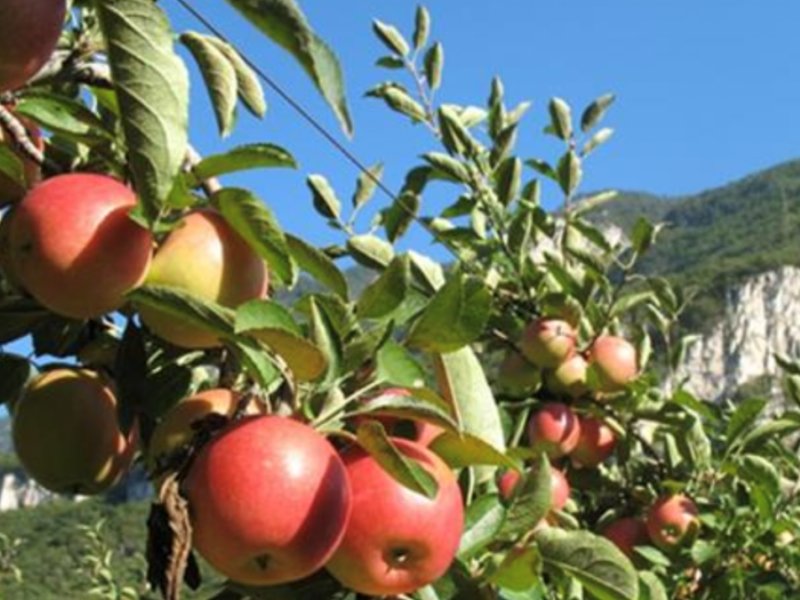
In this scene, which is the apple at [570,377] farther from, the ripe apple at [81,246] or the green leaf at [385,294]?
the ripe apple at [81,246]

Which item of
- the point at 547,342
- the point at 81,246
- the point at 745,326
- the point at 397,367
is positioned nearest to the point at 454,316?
the point at 397,367

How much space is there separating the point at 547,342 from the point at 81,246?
5.10 ft

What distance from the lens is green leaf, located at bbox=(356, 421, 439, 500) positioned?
2.62ft

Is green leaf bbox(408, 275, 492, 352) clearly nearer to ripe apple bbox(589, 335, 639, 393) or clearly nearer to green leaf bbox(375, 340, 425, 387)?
green leaf bbox(375, 340, 425, 387)

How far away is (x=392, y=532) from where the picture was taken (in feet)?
2.73

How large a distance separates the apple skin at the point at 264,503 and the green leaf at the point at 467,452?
0.55 feet

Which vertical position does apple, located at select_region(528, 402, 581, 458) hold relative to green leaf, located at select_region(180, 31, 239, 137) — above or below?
below

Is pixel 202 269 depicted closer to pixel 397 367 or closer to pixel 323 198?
pixel 397 367

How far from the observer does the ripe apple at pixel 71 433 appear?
110 centimetres

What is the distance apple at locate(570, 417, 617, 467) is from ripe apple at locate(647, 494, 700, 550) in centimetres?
20

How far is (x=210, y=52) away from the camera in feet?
3.40

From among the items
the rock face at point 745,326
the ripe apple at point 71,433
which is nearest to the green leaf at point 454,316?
the ripe apple at point 71,433

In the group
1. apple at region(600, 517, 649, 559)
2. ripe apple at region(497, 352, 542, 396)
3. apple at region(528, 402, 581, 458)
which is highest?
ripe apple at region(497, 352, 542, 396)

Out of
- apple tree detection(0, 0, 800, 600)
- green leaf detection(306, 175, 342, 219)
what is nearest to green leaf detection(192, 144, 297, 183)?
apple tree detection(0, 0, 800, 600)
